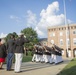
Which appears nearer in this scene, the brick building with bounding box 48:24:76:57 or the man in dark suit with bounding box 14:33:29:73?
the man in dark suit with bounding box 14:33:29:73

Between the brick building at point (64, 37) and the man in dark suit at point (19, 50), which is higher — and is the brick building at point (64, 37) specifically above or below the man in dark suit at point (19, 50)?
above

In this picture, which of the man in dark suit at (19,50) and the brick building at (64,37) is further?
the brick building at (64,37)

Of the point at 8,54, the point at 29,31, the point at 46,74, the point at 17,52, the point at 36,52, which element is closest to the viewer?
the point at 46,74

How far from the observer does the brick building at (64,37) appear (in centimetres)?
7750

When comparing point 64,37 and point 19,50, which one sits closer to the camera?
point 19,50

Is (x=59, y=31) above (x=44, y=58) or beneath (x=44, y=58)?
above

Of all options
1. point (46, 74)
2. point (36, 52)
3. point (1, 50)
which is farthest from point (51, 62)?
point (46, 74)

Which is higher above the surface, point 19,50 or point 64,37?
point 64,37

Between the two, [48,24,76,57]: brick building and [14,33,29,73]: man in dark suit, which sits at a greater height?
[48,24,76,57]: brick building

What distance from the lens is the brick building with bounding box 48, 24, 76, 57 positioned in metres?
77.5

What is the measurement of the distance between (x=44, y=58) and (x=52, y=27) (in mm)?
64710

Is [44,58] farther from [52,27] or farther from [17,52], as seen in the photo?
[52,27]

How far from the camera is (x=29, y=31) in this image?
8438 centimetres

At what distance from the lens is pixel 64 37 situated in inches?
3140
